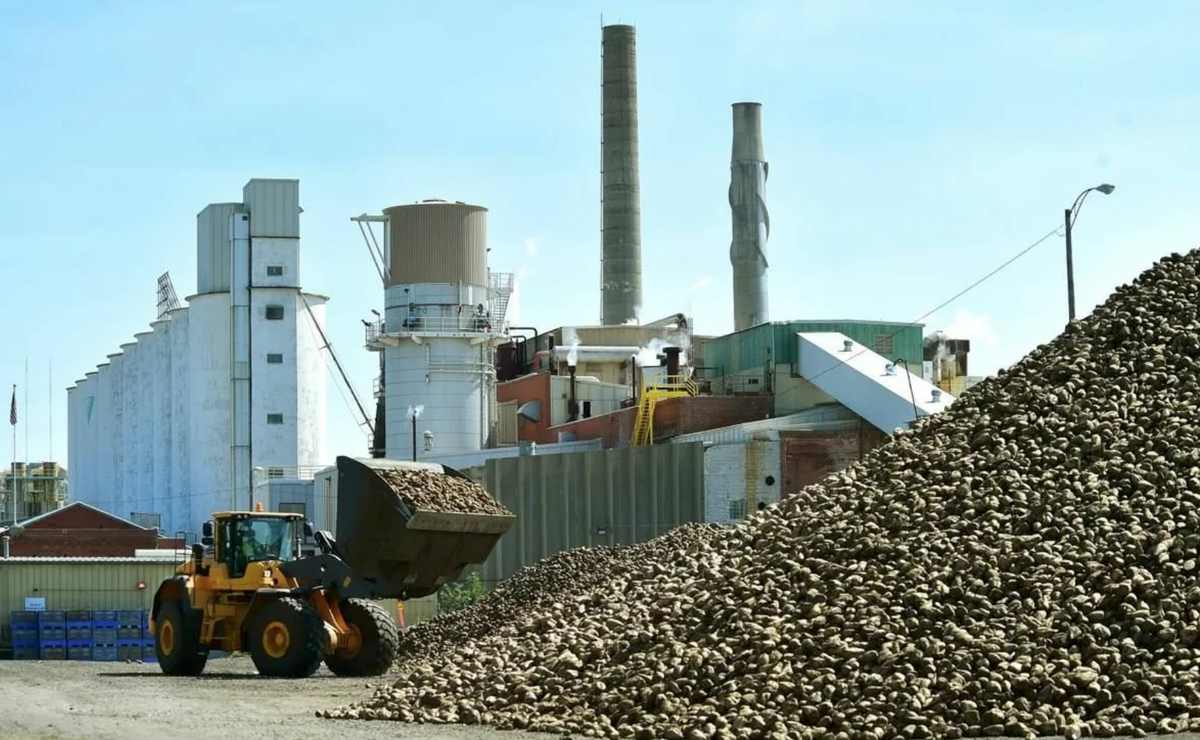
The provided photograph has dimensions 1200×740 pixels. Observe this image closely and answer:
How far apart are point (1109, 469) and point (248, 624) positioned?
1174 centimetres

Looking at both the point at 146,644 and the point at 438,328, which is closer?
the point at 146,644

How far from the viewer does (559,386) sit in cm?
6306

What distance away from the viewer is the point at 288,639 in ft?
79.0

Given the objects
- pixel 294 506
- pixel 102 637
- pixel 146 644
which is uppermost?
pixel 294 506

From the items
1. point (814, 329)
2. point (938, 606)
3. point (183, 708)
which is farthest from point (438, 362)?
point (938, 606)

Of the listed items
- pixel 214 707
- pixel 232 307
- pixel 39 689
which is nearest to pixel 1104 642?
pixel 214 707

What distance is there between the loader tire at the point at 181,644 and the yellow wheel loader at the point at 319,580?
1cm

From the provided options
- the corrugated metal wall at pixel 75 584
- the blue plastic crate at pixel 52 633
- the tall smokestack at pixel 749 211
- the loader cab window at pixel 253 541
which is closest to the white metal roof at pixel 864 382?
the tall smokestack at pixel 749 211

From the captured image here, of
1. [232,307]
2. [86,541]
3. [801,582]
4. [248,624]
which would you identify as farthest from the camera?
[232,307]

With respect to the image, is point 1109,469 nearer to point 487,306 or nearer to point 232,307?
point 487,306

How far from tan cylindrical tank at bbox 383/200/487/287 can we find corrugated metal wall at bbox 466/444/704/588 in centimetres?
1691

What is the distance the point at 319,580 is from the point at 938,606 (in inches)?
406

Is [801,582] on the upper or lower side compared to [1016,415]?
lower

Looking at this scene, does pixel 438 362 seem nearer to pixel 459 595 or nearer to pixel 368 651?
pixel 459 595
